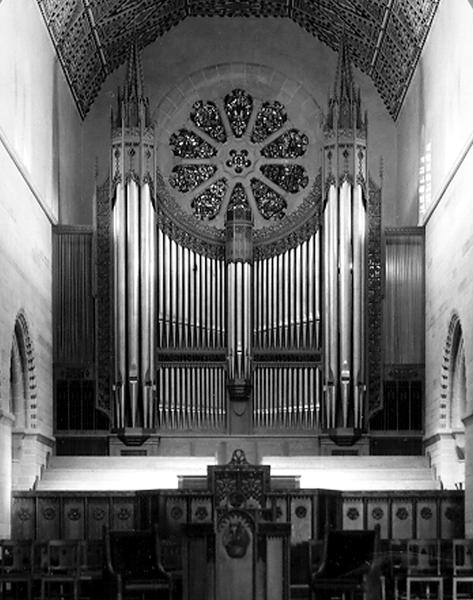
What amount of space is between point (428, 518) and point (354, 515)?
3.56ft

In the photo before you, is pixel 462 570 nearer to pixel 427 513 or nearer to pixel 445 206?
pixel 427 513

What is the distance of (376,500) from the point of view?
22.6 meters

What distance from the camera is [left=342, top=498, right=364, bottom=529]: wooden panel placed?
73.9ft

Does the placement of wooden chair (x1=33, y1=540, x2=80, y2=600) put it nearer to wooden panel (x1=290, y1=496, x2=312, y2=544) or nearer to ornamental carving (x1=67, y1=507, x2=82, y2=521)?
ornamental carving (x1=67, y1=507, x2=82, y2=521)

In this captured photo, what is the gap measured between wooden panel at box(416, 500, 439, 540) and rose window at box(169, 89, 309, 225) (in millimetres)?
8756

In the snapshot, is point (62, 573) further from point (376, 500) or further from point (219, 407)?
point (219, 407)

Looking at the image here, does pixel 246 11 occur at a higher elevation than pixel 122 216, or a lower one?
higher

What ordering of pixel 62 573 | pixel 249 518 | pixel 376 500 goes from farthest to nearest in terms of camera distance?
1. pixel 376 500
2. pixel 62 573
3. pixel 249 518

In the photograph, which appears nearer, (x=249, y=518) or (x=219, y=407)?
(x=249, y=518)

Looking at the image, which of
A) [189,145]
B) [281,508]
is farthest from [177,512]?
[189,145]

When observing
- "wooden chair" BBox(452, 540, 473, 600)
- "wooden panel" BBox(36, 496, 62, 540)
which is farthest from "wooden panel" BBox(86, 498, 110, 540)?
"wooden chair" BBox(452, 540, 473, 600)

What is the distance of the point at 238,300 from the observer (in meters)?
26.2

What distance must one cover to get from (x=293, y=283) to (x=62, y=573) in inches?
355

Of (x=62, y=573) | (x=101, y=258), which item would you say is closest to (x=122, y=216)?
(x=101, y=258)
